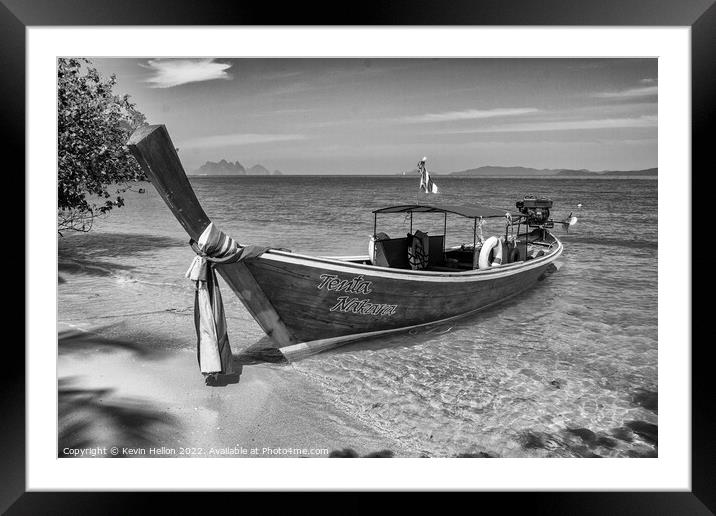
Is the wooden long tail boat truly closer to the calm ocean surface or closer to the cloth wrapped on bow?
the cloth wrapped on bow

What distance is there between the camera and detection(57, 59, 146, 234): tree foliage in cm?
779

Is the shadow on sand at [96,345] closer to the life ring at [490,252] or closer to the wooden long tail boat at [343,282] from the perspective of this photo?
the wooden long tail boat at [343,282]

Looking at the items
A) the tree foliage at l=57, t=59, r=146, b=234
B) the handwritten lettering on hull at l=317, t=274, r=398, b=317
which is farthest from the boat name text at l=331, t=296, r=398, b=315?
the tree foliage at l=57, t=59, r=146, b=234

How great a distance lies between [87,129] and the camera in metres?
8.27

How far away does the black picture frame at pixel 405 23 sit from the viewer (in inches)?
153

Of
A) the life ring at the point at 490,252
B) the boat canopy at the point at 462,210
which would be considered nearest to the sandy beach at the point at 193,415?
the boat canopy at the point at 462,210

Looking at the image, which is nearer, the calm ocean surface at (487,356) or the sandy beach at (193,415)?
the sandy beach at (193,415)

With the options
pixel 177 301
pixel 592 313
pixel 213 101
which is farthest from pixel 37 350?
pixel 592 313

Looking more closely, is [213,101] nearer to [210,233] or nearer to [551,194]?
[210,233]

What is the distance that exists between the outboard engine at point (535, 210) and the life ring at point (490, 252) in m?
3.92

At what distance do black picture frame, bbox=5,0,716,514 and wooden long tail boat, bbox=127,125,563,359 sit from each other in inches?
47.8

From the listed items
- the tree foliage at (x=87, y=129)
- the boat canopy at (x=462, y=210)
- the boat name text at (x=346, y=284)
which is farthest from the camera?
the tree foliage at (x=87, y=129)

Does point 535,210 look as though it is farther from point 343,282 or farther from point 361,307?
point 343,282

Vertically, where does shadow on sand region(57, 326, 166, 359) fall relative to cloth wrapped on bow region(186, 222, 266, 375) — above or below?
below
